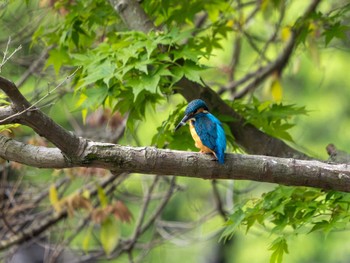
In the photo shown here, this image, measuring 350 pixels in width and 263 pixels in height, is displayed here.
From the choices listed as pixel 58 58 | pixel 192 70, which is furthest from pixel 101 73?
pixel 58 58

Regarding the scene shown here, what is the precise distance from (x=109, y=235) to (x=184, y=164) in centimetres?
228

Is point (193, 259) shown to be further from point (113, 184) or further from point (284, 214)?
point (284, 214)

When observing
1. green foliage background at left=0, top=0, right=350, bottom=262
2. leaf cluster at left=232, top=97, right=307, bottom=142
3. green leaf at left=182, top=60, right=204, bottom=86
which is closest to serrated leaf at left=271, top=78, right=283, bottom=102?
green foliage background at left=0, top=0, right=350, bottom=262

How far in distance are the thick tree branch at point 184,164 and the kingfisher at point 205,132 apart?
0.05 meters

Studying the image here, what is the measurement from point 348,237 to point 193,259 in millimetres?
2468

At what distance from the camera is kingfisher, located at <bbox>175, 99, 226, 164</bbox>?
2.83 meters

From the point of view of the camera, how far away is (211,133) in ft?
9.62

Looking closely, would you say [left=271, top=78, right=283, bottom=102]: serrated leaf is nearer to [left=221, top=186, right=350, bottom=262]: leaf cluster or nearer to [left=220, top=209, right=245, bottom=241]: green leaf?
[left=221, top=186, right=350, bottom=262]: leaf cluster

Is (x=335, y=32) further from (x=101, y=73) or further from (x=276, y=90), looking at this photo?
(x=276, y=90)

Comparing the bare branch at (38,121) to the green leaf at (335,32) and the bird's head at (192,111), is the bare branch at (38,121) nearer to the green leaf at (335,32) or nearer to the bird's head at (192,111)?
the bird's head at (192,111)

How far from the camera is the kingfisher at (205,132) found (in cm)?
283

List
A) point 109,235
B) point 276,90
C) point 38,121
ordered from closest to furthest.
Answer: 1. point 38,121
2. point 109,235
3. point 276,90

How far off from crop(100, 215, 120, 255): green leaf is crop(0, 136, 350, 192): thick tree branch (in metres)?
2.12

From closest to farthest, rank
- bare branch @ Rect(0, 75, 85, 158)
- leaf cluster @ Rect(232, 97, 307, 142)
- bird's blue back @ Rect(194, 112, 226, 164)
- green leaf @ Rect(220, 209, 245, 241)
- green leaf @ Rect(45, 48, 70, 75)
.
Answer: bare branch @ Rect(0, 75, 85, 158) < bird's blue back @ Rect(194, 112, 226, 164) < green leaf @ Rect(220, 209, 245, 241) < leaf cluster @ Rect(232, 97, 307, 142) < green leaf @ Rect(45, 48, 70, 75)
